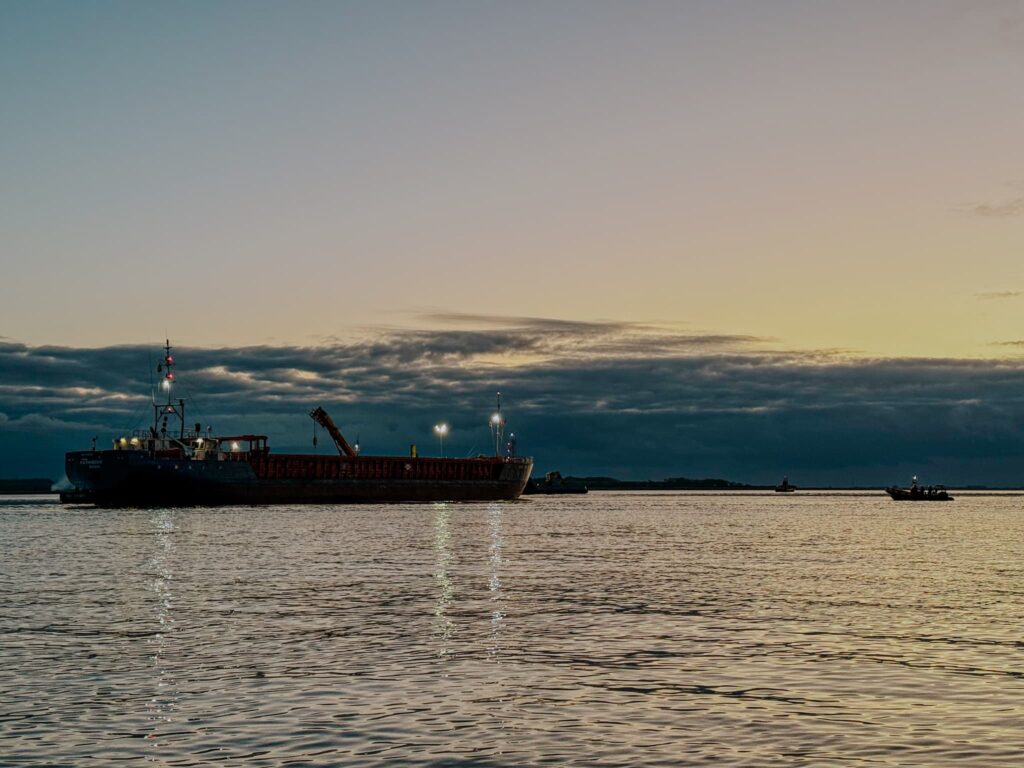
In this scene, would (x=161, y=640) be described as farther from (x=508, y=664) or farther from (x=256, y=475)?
(x=256, y=475)

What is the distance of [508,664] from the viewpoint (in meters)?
A: 26.3

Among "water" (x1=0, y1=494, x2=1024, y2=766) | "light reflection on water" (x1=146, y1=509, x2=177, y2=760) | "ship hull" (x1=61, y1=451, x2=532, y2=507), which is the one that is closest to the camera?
"water" (x1=0, y1=494, x2=1024, y2=766)

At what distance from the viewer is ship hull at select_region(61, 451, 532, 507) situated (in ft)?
424

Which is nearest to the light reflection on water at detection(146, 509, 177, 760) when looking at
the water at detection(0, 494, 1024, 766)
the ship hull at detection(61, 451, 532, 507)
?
the water at detection(0, 494, 1024, 766)

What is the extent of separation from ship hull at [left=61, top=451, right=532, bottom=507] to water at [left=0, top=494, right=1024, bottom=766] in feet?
238

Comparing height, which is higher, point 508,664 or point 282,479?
point 282,479

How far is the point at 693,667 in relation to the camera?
25656mm

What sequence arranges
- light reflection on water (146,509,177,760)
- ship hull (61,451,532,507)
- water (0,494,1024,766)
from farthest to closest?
ship hull (61,451,532,507)
light reflection on water (146,509,177,760)
water (0,494,1024,766)

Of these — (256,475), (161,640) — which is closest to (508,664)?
(161,640)

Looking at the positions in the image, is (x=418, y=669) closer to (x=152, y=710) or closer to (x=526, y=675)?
(x=526, y=675)

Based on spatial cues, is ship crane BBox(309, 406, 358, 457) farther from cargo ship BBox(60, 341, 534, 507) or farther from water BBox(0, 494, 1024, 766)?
water BBox(0, 494, 1024, 766)

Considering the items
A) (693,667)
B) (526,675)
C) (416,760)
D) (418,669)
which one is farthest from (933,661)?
(416,760)

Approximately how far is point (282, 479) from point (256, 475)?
602 centimetres

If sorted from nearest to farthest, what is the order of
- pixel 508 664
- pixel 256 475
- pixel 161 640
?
pixel 508 664 → pixel 161 640 → pixel 256 475
